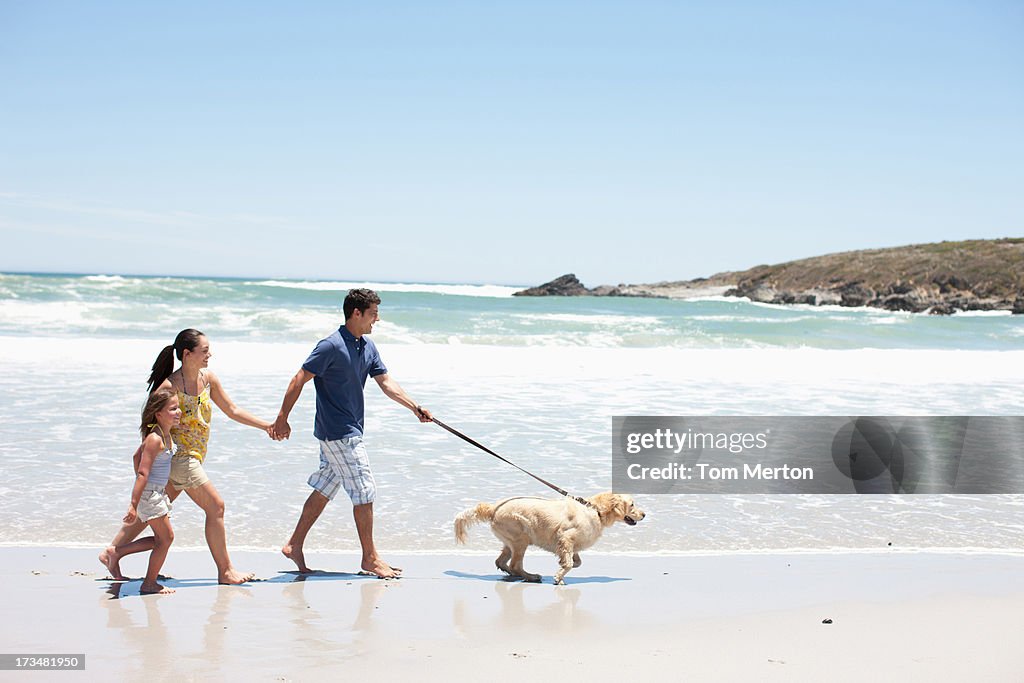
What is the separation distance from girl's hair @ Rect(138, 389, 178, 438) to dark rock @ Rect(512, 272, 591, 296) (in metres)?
72.0

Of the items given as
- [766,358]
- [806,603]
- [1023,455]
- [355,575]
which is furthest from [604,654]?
[766,358]

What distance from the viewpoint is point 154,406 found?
4816 millimetres

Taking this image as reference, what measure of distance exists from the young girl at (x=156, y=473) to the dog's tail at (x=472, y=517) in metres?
1.68

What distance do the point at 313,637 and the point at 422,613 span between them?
65cm

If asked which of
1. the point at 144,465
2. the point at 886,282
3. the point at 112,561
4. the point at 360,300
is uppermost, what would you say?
the point at 886,282

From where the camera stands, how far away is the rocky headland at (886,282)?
190ft

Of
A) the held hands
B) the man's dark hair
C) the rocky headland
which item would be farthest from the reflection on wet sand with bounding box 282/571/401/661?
the rocky headland

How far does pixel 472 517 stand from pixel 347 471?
81 cm

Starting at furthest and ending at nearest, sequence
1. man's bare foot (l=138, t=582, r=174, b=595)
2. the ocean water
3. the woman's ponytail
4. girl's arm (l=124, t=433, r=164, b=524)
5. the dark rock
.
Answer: the dark rock → the ocean water → the woman's ponytail → man's bare foot (l=138, t=582, r=174, b=595) → girl's arm (l=124, t=433, r=164, b=524)

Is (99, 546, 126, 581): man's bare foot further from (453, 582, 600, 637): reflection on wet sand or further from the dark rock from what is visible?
the dark rock

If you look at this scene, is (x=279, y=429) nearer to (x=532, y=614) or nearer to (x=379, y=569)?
(x=379, y=569)

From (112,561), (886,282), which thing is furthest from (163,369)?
(886,282)

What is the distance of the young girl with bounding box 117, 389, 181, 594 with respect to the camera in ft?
15.8

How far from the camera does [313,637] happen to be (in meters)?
4.25
